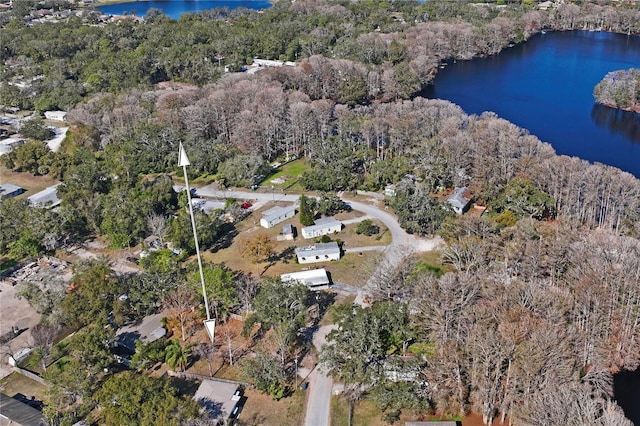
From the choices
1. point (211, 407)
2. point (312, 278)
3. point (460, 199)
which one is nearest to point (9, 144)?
point (312, 278)

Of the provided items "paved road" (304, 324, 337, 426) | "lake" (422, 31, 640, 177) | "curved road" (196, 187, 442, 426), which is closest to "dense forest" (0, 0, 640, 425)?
"paved road" (304, 324, 337, 426)

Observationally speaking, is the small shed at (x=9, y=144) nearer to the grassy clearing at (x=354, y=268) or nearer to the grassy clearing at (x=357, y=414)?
the grassy clearing at (x=354, y=268)

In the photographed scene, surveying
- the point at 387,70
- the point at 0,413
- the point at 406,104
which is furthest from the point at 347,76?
the point at 0,413

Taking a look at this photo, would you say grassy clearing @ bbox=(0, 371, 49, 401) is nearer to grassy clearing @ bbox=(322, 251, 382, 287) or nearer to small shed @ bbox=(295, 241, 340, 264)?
small shed @ bbox=(295, 241, 340, 264)

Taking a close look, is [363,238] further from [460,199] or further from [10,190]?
[10,190]

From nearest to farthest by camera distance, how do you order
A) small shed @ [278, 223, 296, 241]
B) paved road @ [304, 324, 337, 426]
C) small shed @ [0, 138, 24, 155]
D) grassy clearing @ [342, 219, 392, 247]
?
paved road @ [304, 324, 337, 426]
grassy clearing @ [342, 219, 392, 247]
small shed @ [278, 223, 296, 241]
small shed @ [0, 138, 24, 155]

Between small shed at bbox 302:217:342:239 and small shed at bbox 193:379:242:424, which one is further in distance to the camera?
small shed at bbox 302:217:342:239

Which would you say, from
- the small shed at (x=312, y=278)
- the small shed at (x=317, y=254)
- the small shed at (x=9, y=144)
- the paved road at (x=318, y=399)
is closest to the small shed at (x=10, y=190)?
the small shed at (x=9, y=144)
